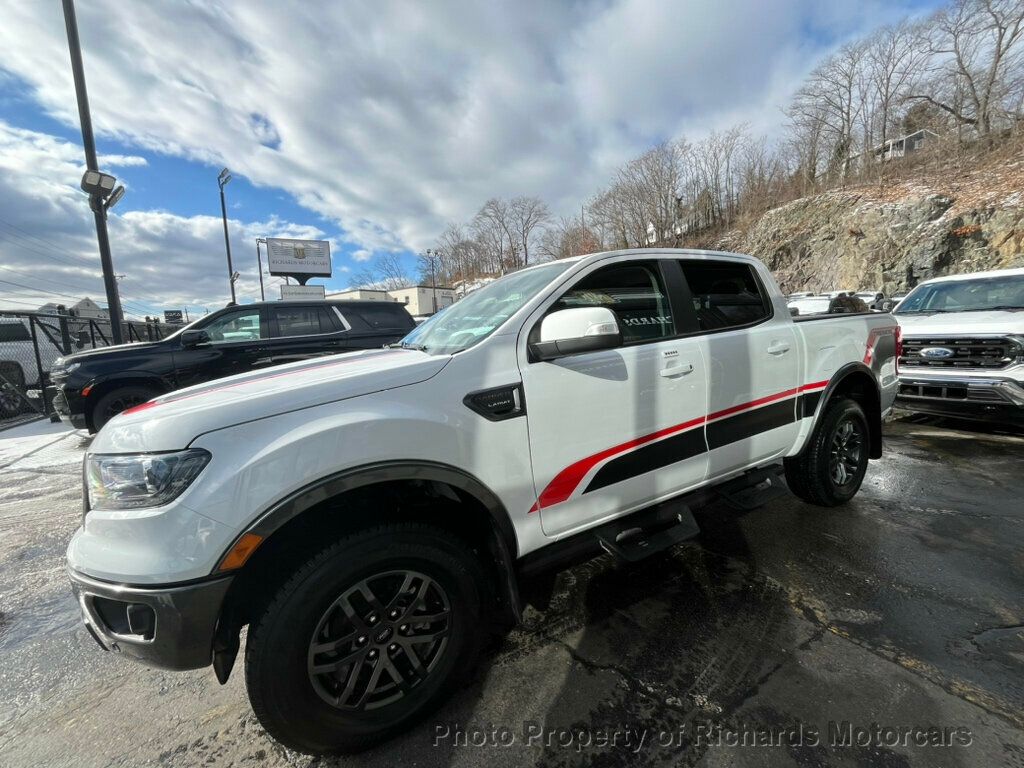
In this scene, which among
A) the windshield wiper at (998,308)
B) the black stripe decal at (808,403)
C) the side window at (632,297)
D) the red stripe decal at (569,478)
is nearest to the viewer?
the red stripe decal at (569,478)

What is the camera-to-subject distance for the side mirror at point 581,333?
6.27 ft

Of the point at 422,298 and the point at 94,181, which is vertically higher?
the point at 422,298

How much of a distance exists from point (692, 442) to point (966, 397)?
4550 mm

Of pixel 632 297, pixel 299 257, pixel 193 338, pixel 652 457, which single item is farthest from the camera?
pixel 299 257

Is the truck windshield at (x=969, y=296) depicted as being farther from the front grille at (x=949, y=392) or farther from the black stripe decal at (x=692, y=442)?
the black stripe decal at (x=692, y=442)

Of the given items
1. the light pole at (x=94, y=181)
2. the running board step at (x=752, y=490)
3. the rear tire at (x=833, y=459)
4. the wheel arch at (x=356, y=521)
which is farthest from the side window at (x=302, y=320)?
the rear tire at (x=833, y=459)

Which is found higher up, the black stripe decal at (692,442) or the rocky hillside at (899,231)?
the rocky hillside at (899,231)

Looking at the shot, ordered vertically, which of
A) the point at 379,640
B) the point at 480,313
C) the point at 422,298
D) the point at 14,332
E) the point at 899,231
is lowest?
the point at 379,640

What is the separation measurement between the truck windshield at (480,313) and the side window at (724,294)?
0.96m

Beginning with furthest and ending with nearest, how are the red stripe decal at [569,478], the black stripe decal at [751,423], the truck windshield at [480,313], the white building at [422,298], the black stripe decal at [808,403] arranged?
the white building at [422,298]
the black stripe decal at [808,403]
the black stripe decal at [751,423]
the truck windshield at [480,313]
the red stripe decal at [569,478]

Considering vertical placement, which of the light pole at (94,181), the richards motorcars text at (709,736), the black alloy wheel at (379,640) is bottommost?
the richards motorcars text at (709,736)

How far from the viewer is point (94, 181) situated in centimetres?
710

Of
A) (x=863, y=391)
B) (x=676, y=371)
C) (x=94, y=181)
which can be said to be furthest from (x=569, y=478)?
(x=94, y=181)

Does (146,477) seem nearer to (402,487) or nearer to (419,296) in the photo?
(402,487)
